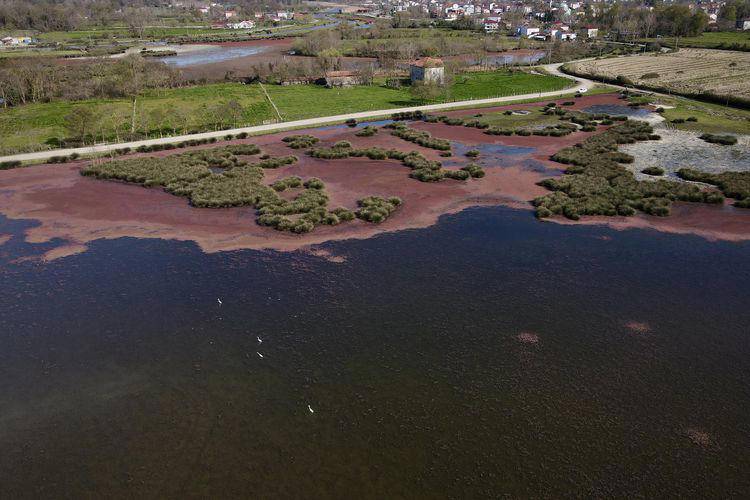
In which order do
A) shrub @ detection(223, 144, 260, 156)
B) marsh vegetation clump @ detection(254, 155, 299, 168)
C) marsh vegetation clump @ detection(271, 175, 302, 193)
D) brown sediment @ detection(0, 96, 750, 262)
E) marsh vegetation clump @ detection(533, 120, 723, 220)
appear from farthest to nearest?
1. shrub @ detection(223, 144, 260, 156)
2. marsh vegetation clump @ detection(254, 155, 299, 168)
3. marsh vegetation clump @ detection(271, 175, 302, 193)
4. marsh vegetation clump @ detection(533, 120, 723, 220)
5. brown sediment @ detection(0, 96, 750, 262)

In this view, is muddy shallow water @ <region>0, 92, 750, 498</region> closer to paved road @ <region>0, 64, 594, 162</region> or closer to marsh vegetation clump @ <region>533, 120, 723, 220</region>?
marsh vegetation clump @ <region>533, 120, 723, 220</region>

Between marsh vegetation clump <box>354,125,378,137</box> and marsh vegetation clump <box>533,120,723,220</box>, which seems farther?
marsh vegetation clump <box>354,125,378,137</box>

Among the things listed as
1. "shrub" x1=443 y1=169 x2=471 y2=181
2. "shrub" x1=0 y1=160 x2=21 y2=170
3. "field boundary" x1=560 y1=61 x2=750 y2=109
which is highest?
"field boundary" x1=560 y1=61 x2=750 y2=109

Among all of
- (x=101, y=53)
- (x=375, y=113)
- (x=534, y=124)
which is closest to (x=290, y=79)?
(x=375, y=113)

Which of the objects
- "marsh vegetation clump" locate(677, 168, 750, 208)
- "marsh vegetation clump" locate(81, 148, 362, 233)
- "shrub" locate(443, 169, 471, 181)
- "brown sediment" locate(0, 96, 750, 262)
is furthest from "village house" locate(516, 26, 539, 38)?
"marsh vegetation clump" locate(81, 148, 362, 233)

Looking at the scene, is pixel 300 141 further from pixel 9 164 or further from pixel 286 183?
Answer: pixel 9 164

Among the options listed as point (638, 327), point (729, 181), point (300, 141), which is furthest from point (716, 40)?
point (638, 327)

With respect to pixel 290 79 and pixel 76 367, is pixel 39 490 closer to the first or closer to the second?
pixel 76 367
